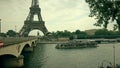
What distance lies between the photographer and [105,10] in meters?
43.7

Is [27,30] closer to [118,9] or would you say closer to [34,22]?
[34,22]

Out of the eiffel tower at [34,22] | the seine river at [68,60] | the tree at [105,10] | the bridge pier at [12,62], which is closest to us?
the tree at [105,10]

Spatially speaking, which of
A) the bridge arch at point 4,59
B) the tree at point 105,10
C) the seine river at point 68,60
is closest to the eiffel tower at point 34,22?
the seine river at point 68,60

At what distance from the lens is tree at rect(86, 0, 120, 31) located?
140 feet

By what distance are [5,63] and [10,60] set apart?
3.59 ft

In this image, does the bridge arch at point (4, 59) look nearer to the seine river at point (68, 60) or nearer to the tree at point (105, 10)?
the seine river at point (68, 60)

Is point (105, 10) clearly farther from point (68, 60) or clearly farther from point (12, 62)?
point (68, 60)

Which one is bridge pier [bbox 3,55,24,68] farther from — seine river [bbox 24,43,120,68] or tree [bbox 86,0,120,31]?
tree [bbox 86,0,120,31]

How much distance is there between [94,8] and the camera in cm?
4550

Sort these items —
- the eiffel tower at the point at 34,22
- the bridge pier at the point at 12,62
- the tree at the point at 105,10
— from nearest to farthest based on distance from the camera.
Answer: the tree at the point at 105,10
the bridge pier at the point at 12,62
the eiffel tower at the point at 34,22

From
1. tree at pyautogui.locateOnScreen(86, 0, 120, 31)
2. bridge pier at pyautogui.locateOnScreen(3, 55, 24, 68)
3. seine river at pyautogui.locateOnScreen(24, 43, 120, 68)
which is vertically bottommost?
seine river at pyautogui.locateOnScreen(24, 43, 120, 68)

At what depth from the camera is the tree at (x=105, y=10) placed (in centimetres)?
4281

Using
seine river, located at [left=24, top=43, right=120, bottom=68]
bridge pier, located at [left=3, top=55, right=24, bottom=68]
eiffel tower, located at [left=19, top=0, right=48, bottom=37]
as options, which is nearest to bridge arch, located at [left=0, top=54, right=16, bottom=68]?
bridge pier, located at [left=3, top=55, right=24, bottom=68]

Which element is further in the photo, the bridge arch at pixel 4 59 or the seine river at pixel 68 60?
the seine river at pixel 68 60
